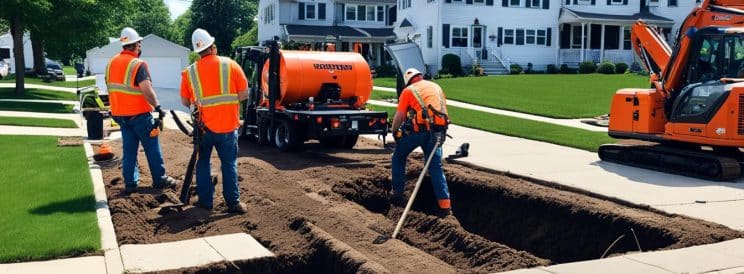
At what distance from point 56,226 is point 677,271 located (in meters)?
5.87

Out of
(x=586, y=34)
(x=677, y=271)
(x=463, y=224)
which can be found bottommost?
(x=463, y=224)

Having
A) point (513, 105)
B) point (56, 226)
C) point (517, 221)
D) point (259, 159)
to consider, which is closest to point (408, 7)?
point (513, 105)

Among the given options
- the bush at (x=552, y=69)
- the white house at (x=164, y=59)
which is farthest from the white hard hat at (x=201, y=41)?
the bush at (x=552, y=69)

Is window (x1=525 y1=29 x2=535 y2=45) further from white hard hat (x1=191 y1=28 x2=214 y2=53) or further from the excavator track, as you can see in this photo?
white hard hat (x1=191 y1=28 x2=214 y2=53)

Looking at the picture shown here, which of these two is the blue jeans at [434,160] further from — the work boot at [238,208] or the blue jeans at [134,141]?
the blue jeans at [134,141]

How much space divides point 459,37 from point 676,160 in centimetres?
3196

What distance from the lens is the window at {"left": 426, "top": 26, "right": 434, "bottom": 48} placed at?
142 ft

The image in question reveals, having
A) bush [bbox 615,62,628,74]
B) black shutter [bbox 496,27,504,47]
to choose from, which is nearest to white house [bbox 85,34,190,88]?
black shutter [bbox 496,27,504,47]

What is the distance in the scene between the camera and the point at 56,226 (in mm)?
7320

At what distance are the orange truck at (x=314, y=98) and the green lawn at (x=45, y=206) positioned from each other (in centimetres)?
369

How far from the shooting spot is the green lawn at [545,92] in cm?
2338

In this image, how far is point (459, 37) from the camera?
43.3 m

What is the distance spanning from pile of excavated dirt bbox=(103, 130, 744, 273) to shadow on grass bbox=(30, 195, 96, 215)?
0.94 feet

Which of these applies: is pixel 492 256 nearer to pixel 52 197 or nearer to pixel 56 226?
pixel 56 226
